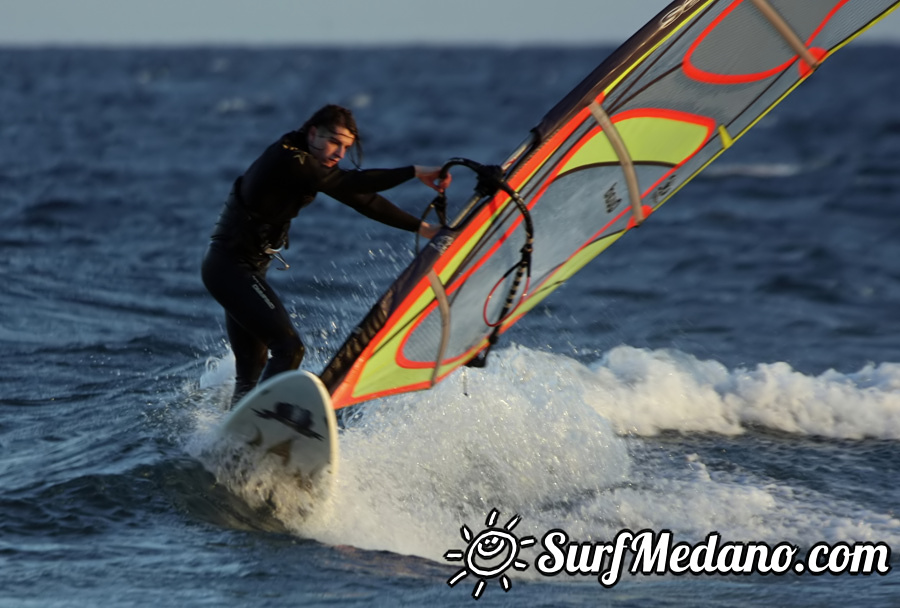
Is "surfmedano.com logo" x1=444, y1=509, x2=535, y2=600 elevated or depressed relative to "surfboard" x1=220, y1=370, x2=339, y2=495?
depressed

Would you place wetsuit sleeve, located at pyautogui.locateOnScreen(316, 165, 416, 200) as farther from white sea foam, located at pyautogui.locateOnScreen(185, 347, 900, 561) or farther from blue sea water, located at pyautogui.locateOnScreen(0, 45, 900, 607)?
blue sea water, located at pyautogui.locateOnScreen(0, 45, 900, 607)

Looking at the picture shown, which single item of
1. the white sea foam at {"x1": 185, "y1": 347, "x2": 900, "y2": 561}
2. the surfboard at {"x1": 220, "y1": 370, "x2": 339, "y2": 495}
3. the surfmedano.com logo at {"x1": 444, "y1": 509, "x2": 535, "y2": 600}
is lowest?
the surfmedano.com logo at {"x1": 444, "y1": 509, "x2": 535, "y2": 600}

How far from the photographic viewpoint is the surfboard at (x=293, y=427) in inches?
184

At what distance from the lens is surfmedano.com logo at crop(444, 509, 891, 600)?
472 centimetres

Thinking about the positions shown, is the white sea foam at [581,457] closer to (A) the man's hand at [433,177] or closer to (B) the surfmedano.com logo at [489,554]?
(B) the surfmedano.com logo at [489,554]

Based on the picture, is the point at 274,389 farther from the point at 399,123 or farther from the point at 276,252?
the point at 399,123

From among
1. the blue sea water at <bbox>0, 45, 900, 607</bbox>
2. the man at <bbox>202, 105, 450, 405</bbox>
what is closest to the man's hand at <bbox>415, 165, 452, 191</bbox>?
the man at <bbox>202, 105, 450, 405</bbox>

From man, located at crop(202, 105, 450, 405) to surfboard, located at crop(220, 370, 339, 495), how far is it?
0.25m

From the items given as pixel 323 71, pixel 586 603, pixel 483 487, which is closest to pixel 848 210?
pixel 483 487

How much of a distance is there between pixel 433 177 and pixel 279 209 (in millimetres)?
762

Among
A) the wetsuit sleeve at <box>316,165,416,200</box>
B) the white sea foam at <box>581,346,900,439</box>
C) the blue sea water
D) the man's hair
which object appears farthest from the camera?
the white sea foam at <box>581,346,900,439</box>

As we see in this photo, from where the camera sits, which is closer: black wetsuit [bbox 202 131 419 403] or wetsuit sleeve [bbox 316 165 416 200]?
wetsuit sleeve [bbox 316 165 416 200]

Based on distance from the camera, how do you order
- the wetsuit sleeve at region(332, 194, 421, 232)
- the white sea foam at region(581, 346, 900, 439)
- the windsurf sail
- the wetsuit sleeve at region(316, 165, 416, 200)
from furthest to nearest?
the white sea foam at region(581, 346, 900, 439)
the windsurf sail
the wetsuit sleeve at region(332, 194, 421, 232)
the wetsuit sleeve at region(316, 165, 416, 200)

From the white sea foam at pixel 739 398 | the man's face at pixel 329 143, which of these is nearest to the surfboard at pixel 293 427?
the man's face at pixel 329 143
